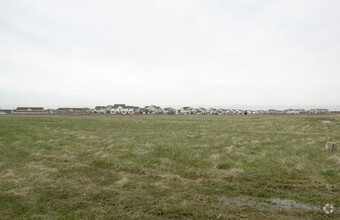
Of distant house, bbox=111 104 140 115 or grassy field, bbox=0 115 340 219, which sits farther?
distant house, bbox=111 104 140 115

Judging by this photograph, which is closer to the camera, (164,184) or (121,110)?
(164,184)

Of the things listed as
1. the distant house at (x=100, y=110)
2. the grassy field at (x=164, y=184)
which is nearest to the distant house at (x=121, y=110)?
the distant house at (x=100, y=110)

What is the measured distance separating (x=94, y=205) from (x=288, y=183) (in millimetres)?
7634

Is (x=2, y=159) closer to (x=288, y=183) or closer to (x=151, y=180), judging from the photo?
(x=151, y=180)

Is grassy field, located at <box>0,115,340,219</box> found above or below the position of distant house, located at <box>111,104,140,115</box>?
below

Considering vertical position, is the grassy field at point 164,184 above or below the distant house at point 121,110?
below

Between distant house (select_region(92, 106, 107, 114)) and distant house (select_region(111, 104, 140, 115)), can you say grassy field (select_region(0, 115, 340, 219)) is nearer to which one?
distant house (select_region(111, 104, 140, 115))

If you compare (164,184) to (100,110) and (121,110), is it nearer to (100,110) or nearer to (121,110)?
(121,110)

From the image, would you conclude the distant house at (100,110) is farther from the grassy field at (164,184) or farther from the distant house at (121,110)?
the grassy field at (164,184)

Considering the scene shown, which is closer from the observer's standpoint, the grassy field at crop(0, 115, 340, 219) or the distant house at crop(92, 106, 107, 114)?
the grassy field at crop(0, 115, 340, 219)

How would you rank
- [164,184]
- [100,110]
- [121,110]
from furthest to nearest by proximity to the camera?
1. [100,110]
2. [121,110]
3. [164,184]

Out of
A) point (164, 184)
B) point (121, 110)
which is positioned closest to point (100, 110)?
point (121, 110)

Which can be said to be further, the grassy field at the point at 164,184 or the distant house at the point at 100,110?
the distant house at the point at 100,110

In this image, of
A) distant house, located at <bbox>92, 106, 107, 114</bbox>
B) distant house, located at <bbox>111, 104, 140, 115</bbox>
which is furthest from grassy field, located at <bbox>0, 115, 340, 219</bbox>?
distant house, located at <bbox>92, 106, 107, 114</bbox>
